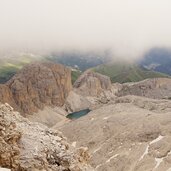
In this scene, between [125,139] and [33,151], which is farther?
[125,139]

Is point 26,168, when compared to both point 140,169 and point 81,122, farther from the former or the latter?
point 81,122

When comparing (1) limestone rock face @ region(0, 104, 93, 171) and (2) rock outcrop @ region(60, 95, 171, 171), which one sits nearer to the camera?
(1) limestone rock face @ region(0, 104, 93, 171)

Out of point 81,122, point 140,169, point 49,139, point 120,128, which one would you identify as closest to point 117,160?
point 140,169

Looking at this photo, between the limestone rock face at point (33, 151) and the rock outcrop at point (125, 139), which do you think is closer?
the limestone rock face at point (33, 151)

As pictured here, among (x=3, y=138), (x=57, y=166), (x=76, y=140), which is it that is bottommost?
(x=76, y=140)

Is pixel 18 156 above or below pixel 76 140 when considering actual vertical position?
above

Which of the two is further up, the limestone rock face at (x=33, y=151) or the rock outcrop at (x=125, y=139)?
the limestone rock face at (x=33, y=151)

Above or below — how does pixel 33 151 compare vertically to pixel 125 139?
above

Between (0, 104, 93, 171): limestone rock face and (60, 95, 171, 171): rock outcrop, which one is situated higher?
(0, 104, 93, 171): limestone rock face
